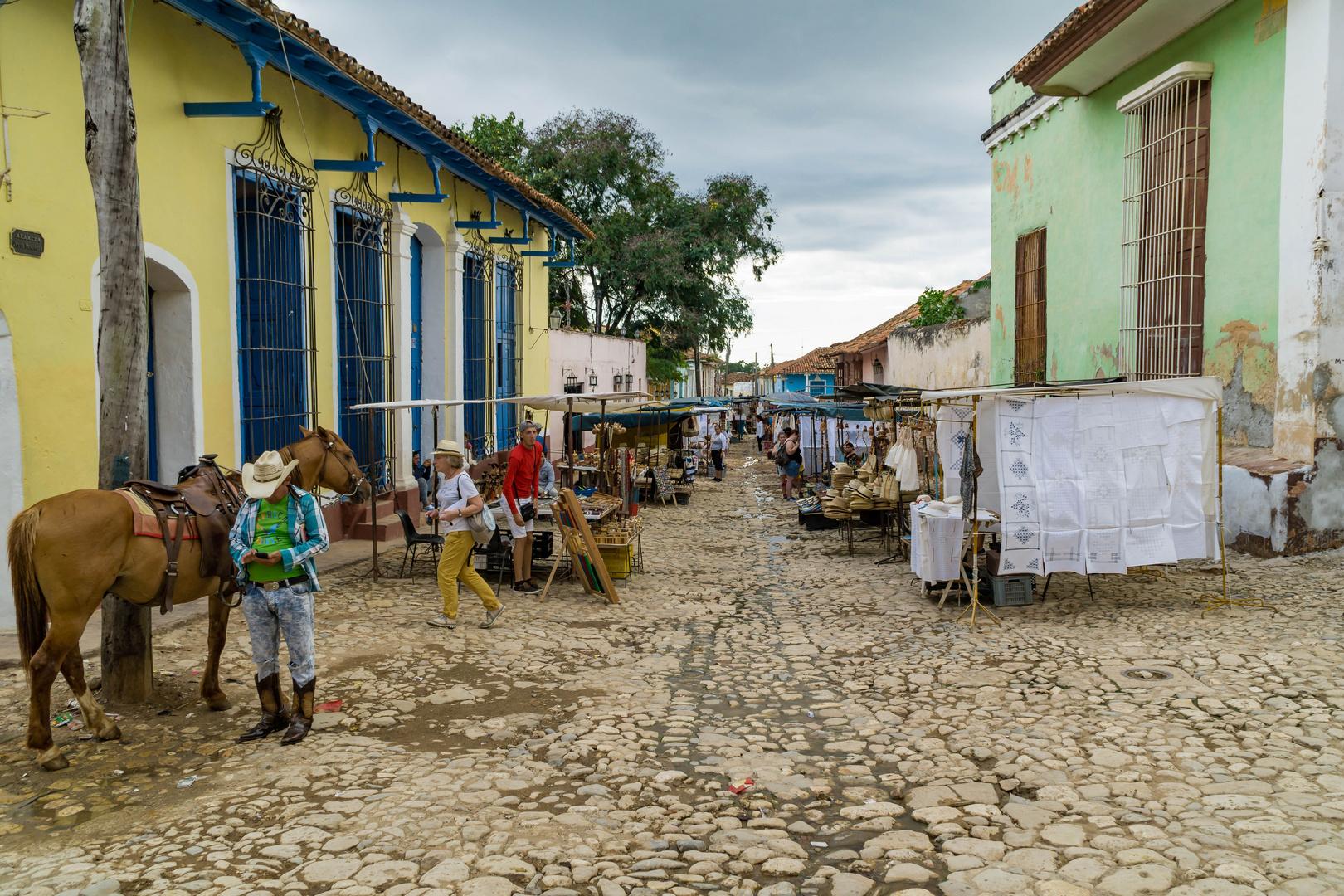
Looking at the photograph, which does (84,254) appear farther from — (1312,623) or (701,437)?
(701,437)

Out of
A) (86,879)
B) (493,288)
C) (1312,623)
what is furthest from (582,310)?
(86,879)

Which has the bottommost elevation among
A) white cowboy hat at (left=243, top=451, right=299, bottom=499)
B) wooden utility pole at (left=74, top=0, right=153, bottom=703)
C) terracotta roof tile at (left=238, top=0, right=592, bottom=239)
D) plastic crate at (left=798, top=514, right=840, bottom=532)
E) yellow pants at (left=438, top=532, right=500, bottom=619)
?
plastic crate at (left=798, top=514, right=840, bottom=532)

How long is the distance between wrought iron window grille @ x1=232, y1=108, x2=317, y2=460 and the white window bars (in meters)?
10.2

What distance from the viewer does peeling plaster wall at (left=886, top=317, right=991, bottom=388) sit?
18.6 m

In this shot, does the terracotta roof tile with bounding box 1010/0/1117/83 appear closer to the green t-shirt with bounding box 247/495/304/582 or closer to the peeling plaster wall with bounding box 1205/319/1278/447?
the peeling plaster wall with bounding box 1205/319/1278/447

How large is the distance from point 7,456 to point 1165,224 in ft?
40.2

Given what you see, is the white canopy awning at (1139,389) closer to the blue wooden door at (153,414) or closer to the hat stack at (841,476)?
the hat stack at (841,476)

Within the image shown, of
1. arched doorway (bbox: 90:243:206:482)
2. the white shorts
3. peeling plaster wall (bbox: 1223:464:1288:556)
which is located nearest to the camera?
arched doorway (bbox: 90:243:206:482)

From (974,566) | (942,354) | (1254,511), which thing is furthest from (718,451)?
(974,566)

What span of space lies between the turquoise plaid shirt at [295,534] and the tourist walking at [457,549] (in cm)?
240

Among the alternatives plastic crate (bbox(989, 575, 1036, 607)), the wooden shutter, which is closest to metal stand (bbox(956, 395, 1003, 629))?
plastic crate (bbox(989, 575, 1036, 607))

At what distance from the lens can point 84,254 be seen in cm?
687

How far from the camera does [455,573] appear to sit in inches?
294

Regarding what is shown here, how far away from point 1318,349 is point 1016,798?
22.7 feet
